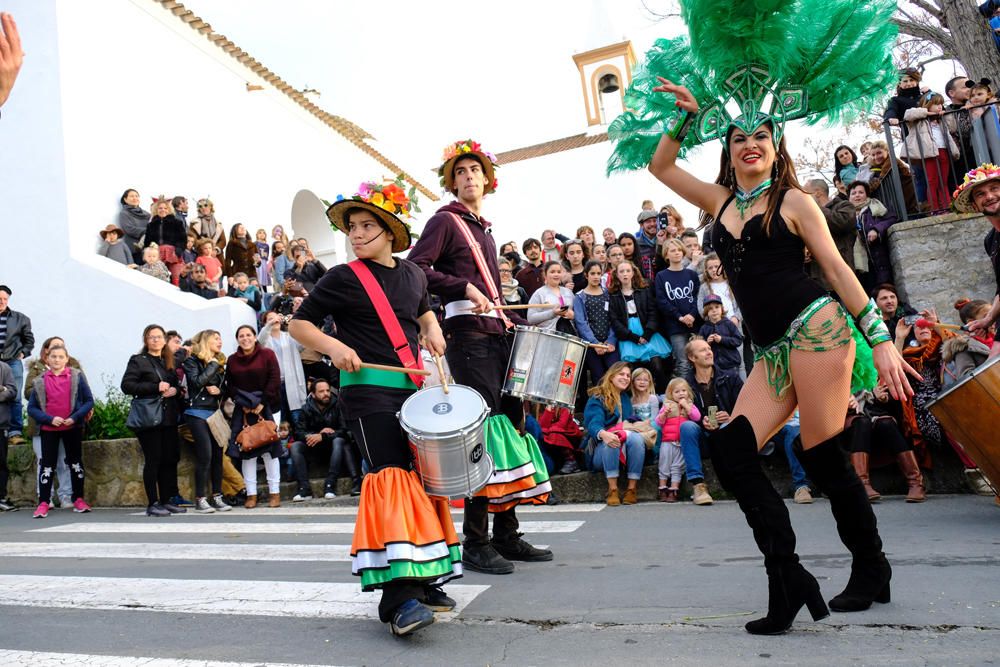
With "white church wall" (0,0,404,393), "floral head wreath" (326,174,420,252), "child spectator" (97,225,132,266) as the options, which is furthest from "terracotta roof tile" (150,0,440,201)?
"floral head wreath" (326,174,420,252)

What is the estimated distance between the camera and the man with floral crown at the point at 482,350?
16.4 feet

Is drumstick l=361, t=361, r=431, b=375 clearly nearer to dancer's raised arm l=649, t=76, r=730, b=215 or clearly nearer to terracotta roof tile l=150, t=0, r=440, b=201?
→ dancer's raised arm l=649, t=76, r=730, b=215

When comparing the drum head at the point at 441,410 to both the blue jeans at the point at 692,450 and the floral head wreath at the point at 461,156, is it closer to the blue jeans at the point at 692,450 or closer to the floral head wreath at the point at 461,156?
the floral head wreath at the point at 461,156

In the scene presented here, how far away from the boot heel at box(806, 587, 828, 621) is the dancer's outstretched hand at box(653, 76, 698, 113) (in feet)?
6.96

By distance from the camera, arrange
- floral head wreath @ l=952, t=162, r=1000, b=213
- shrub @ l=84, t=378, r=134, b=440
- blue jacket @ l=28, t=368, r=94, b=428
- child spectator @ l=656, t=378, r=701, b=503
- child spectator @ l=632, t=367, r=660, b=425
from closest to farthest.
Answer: floral head wreath @ l=952, t=162, r=1000, b=213, child spectator @ l=656, t=378, r=701, b=503, child spectator @ l=632, t=367, r=660, b=425, blue jacket @ l=28, t=368, r=94, b=428, shrub @ l=84, t=378, r=134, b=440

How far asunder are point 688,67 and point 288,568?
3879 mm

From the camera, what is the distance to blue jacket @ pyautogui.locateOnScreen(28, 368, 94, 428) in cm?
988

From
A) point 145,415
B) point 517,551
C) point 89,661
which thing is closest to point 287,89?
point 145,415

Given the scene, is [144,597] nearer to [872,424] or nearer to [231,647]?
[231,647]

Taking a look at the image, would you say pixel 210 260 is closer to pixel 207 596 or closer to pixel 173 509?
pixel 173 509

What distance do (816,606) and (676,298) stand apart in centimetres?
721

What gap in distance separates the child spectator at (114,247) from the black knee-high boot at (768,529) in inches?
506

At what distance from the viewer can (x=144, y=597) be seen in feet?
16.0

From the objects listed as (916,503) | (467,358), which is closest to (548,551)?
(467,358)
